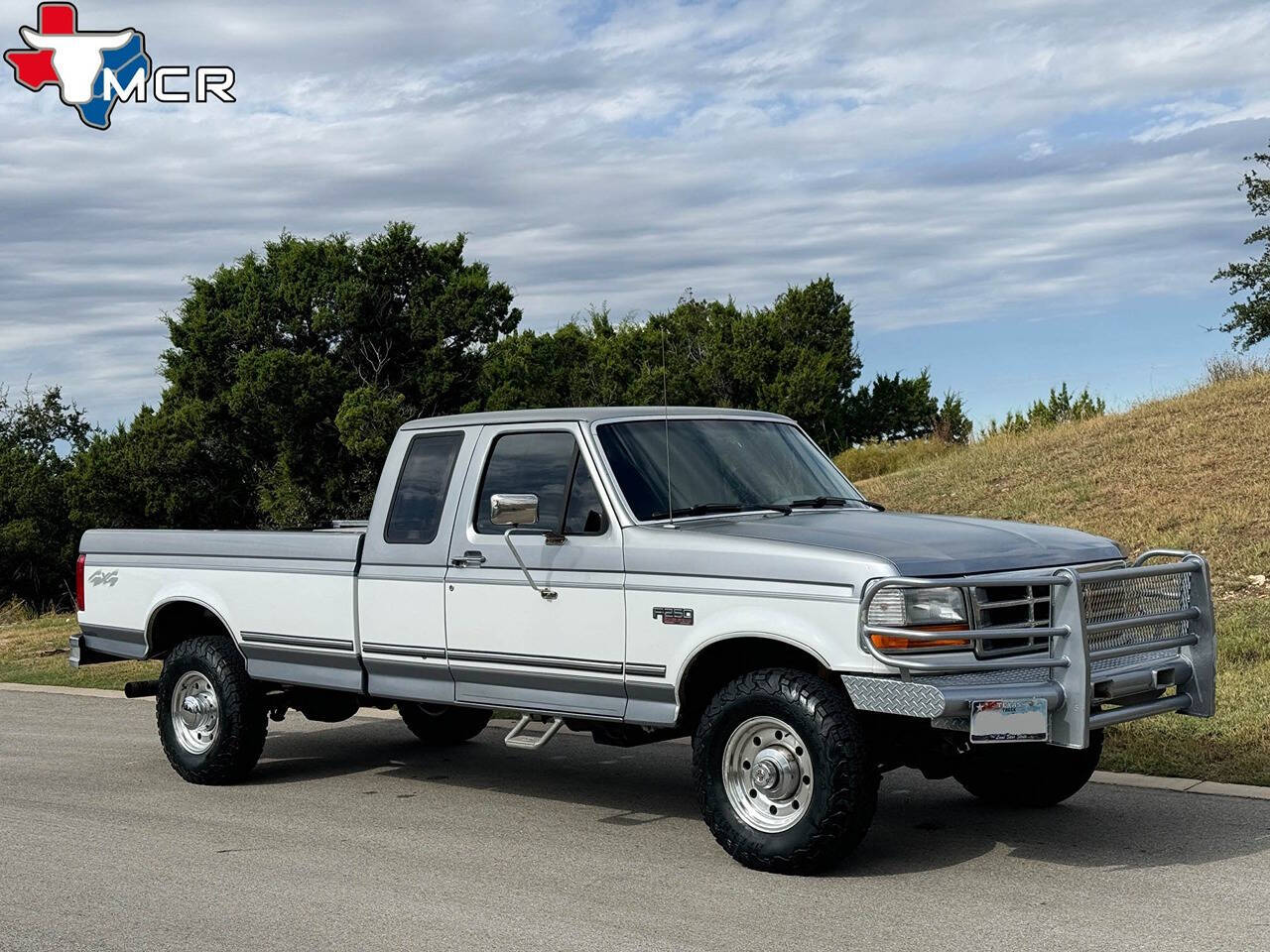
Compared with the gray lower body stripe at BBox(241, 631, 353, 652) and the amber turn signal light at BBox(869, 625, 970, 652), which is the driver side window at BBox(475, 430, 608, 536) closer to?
the gray lower body stripe at BBox(241, 631, 353, 652)

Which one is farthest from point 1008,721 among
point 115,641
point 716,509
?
point 115,641

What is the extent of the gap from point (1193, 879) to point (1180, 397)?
20.3 metres

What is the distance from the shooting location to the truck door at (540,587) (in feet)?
25.7

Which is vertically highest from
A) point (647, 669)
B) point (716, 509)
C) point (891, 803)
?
point (716, 509)

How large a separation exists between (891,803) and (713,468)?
7.36 feet

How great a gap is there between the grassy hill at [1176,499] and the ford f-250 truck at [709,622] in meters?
1.88

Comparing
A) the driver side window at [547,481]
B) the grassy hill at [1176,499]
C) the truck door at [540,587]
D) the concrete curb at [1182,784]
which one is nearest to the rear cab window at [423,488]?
the truck door at [540,587]

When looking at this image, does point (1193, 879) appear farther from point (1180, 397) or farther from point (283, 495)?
point (283, 495)

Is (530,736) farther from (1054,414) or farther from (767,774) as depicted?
(1054,414)

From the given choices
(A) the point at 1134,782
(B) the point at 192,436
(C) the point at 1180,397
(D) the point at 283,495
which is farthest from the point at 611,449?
(B) the point at 192,436

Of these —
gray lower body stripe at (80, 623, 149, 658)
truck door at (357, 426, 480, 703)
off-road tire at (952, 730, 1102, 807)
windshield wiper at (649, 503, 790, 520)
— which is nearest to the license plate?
off-road tire at (952, 730, 1102, 807)

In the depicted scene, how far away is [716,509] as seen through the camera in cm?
805

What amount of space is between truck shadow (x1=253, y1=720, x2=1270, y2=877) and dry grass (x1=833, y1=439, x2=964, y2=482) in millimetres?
18829

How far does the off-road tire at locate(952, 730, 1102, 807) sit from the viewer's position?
807cm
